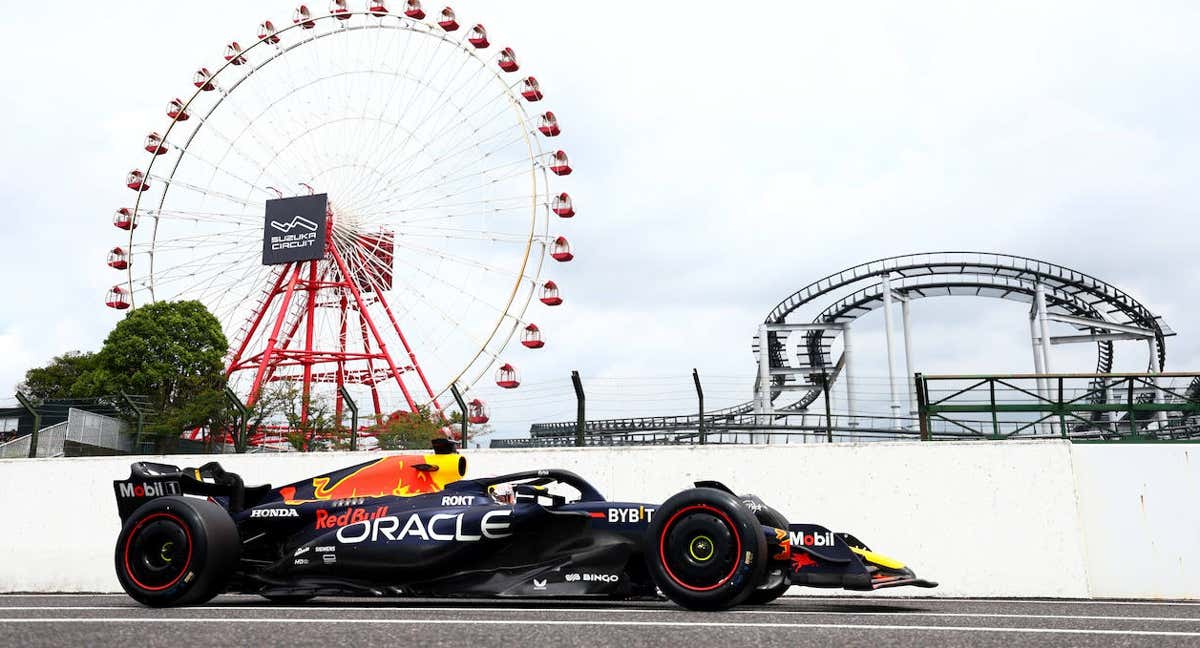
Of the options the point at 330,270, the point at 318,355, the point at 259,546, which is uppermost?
the point at 330,270

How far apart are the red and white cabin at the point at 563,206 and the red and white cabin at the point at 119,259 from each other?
1259 cm

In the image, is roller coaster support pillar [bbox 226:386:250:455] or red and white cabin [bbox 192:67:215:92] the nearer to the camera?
roller coaster support pillar [bbox 226:386:250:455]

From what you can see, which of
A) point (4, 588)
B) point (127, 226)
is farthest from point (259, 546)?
point (127, 226)

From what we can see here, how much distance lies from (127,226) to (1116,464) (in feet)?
87.8

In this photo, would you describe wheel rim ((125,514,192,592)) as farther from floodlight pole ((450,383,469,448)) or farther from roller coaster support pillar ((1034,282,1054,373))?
roller coaster support pillar ((1034,282,1054,373))

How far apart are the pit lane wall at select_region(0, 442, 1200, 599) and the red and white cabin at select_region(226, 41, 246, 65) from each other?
20848mm

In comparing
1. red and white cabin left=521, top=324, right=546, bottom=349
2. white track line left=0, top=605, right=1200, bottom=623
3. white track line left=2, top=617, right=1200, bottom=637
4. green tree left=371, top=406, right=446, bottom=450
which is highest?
red and white cabin left=521, top=324, right=546, bottom=349

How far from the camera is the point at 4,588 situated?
35.0 feet

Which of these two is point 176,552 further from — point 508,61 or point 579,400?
point 508,61

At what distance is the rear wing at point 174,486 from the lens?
699 centimetres

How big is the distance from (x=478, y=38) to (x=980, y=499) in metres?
21.0

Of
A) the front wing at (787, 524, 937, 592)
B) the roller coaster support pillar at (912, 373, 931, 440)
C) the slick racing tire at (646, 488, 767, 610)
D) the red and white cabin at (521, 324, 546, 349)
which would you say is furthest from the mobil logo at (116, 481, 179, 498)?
the red and white cabin at (521, 324, 546, 349)

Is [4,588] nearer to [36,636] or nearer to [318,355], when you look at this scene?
[36,636]

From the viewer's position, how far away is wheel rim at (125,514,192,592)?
6.28 metres
